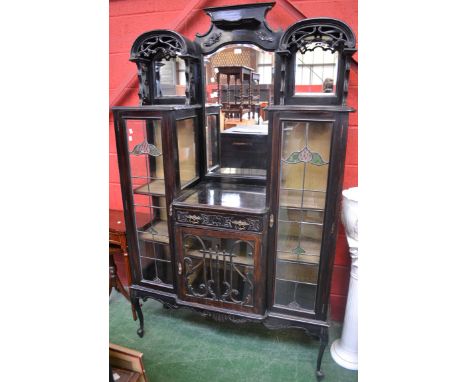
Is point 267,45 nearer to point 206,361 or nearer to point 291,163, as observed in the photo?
point 291,163

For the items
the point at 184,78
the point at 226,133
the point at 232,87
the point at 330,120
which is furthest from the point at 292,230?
the point at 184,78

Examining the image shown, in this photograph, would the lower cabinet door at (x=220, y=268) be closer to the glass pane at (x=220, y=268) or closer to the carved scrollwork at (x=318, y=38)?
the glass pane at (x=220, y=268)

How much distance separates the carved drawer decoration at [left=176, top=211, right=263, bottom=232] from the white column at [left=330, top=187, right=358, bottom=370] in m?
0.49

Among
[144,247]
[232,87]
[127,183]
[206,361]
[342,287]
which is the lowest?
[206,361]

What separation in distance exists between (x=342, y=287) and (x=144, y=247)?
1.30 m

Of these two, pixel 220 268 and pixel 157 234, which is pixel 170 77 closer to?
pixel 157 234

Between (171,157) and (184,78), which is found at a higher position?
(184,78)

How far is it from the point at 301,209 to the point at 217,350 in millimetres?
1054

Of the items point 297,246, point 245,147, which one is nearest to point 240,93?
point 245,147

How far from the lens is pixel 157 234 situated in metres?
1.83

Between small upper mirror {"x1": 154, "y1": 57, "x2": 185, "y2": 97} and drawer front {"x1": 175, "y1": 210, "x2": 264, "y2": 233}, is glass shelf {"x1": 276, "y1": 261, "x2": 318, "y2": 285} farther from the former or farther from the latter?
small upper mirror {"x1": 154, "y1": 57, "x2": 185, "y2": 97}

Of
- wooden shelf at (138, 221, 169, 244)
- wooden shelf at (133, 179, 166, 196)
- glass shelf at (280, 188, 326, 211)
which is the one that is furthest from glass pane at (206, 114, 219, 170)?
glass shelf at (280, 188, 326, 211)

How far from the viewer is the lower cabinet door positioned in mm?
1595

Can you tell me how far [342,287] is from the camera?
6.63 feet
